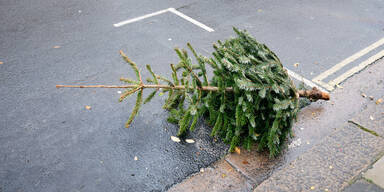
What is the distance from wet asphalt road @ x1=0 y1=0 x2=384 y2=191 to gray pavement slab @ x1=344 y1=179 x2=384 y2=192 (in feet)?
4.97

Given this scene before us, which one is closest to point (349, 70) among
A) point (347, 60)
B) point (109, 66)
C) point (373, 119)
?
point (347, 60)

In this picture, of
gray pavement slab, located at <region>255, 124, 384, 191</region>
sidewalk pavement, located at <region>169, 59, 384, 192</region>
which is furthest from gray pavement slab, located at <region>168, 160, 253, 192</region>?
gray pavement slab, located at <region>255, 124, 384, 191</region>

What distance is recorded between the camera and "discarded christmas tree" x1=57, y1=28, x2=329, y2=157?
3758 mm

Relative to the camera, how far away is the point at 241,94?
152 inches

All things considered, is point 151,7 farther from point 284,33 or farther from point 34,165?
point 34,165

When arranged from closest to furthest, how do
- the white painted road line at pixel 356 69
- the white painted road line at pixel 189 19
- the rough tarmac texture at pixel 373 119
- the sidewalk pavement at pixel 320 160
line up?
the sidewalk pavement at pixel 320 160
the rough tarmac texture at pixel 373 119
the white painted road line at pixel 356 69
the white painted road line at pixel 189 19

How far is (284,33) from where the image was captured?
22.2ft

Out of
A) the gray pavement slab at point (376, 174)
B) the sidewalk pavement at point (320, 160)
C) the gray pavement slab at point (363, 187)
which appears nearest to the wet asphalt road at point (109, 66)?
the sidewalk pavement at point (320, 160)

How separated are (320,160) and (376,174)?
2.02 ft

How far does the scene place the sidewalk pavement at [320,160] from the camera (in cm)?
375

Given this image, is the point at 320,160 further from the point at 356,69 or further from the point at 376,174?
the point at 356,69

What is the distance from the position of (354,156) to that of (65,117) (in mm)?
3833

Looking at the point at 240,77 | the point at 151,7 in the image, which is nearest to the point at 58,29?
the point at 151,7

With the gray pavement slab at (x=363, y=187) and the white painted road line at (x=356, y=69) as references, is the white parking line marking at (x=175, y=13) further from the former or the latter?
the gray pavement slab at (x=363, y=187)
